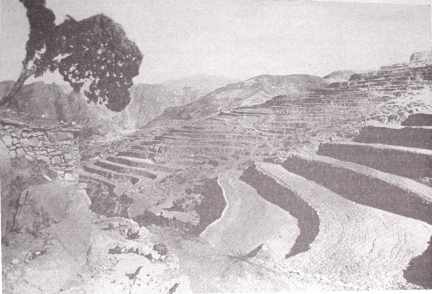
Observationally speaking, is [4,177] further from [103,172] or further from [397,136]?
[397,136]

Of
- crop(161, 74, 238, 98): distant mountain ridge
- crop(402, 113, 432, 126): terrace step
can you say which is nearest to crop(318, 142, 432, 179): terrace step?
crop(402, 113, 432, 126): terrace step

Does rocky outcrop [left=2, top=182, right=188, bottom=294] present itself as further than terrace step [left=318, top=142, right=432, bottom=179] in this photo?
No

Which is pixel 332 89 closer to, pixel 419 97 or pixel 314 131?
pixel 314 131

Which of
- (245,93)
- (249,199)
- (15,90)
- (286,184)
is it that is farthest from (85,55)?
(286,184)

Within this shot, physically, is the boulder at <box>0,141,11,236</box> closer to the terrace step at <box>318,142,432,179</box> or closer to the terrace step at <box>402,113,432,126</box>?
the terrace step at <box>318,142,432,179</box>

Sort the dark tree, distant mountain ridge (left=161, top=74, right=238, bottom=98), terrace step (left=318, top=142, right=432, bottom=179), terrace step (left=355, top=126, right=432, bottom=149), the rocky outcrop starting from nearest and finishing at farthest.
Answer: the rocky outcrop, the dark tree, distant mountain ridge (left=161, top=74, right=238, bottom=98), terrace step (left=318, top=142, right=432, bottom=179), terrace step (left=355, top=126, right=432, bottom=149)

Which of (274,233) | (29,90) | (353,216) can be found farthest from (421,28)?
(29,90)
